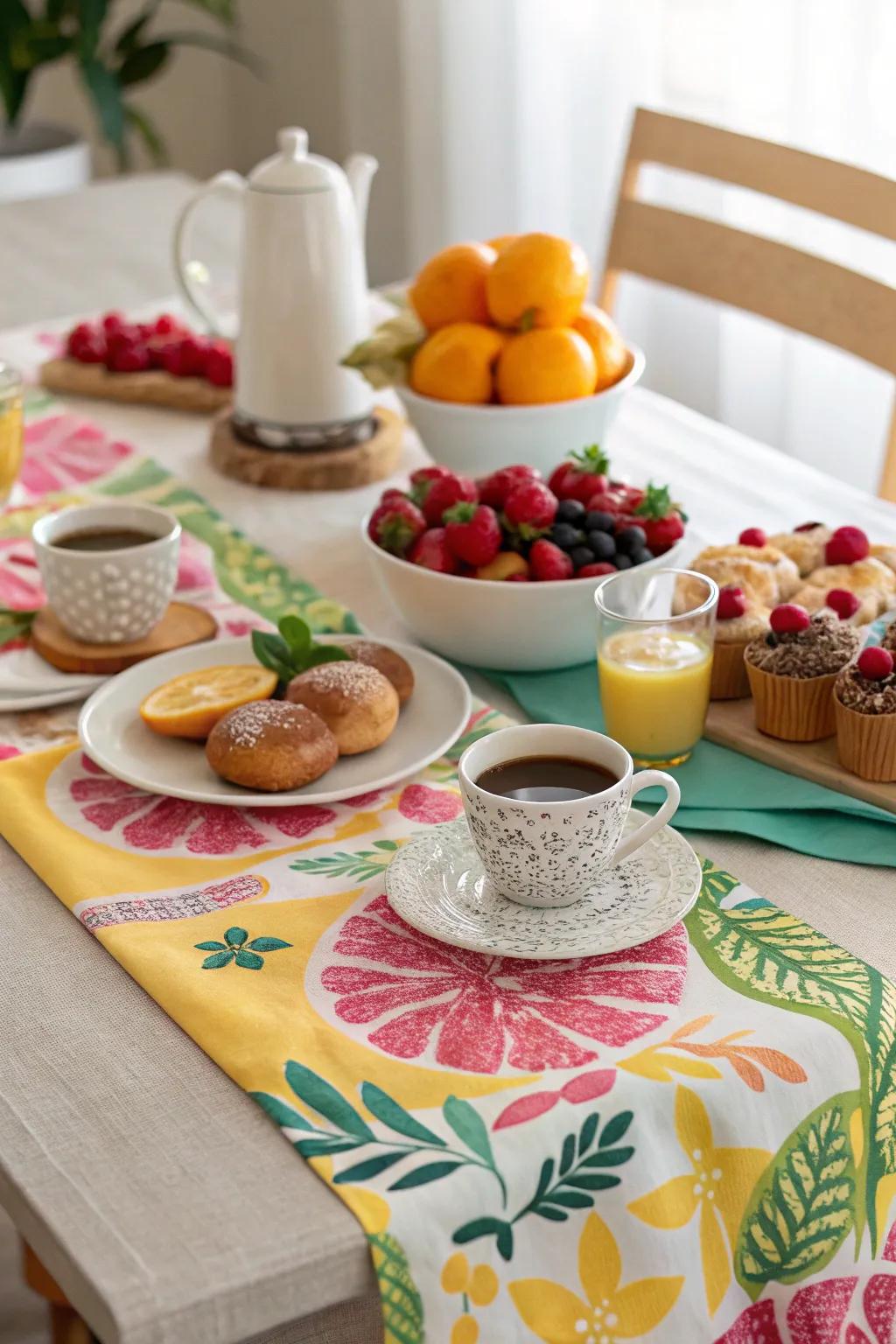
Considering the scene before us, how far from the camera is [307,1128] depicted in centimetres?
68

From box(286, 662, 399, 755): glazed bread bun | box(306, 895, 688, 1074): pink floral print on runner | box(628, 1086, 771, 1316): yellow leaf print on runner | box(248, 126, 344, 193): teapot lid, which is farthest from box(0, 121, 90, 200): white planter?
box(628, 1086, 771, 1316): yellow leaf print on runner

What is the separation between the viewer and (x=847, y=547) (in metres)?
1.13

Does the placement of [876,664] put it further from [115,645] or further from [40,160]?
[40,160]

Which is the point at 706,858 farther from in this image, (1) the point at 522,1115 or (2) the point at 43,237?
(2) the point at 43,237

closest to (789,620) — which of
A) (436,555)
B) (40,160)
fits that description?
(436,555)

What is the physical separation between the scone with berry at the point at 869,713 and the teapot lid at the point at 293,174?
0.72 m

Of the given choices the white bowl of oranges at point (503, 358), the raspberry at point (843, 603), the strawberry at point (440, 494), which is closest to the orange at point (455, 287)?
the white bowl of oranges at point (503, 358)

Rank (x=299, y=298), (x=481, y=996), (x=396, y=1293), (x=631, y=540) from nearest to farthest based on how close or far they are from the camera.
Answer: (x=396, y=1293) < (x=481, y=996) < (x=631, y=540) < (x=299, y=298)

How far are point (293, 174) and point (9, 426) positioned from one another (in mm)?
347

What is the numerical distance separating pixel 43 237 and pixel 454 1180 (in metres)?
1.78

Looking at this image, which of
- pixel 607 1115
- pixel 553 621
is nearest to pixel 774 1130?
pixel 607 1115

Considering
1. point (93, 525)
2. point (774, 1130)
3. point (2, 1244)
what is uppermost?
point (93, 525)

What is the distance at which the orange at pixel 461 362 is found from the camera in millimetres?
1340

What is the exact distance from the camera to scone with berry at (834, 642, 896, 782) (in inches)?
36.9
